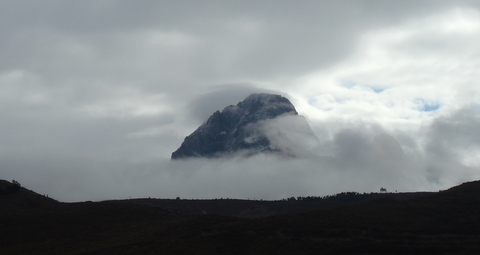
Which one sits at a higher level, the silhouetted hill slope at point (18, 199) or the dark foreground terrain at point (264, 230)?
the silhouetted hill slope at point (18, 199)

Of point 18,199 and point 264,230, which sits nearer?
point 264,230

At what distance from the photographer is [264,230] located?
94938 mm

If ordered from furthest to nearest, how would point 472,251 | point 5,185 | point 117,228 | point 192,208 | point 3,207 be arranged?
point 192,208
point 5,185
point 3,207
point 117,228
point 472,251

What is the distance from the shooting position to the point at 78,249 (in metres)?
96.2

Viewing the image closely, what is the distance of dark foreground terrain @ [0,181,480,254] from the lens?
87.1m

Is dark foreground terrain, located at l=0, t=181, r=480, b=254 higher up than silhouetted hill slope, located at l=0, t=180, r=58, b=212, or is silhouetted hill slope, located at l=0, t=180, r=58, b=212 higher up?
silhouetted hill slope, located at l=0, t=180, r=58, b=212

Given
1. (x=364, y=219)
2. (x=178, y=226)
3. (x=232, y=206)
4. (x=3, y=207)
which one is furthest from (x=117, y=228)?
(x=232, y=206)

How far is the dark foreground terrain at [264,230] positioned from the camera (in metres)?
87.1

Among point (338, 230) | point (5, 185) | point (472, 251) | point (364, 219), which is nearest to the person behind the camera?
point (472, 251)

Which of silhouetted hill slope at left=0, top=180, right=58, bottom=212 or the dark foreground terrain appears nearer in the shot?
the dark foreground terrain

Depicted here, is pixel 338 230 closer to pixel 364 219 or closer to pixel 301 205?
pixel 364 219

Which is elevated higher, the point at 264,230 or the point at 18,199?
the point at 18,199

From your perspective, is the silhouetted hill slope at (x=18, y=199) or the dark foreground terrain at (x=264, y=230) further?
the silhouetted hill slope at (x=18, y=199)

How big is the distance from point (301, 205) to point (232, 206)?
2587 centimetres
